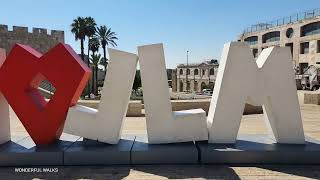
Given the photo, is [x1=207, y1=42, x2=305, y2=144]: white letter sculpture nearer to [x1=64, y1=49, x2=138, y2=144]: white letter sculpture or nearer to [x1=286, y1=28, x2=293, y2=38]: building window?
[x1=64, y1=49, x2=138, y2=144]: white letter sculpture

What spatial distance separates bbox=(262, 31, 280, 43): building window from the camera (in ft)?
190

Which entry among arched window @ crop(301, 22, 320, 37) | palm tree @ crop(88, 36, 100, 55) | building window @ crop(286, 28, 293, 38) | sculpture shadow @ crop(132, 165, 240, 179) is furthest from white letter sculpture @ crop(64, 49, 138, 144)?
building window @ crop(286, 28, 293, 38)

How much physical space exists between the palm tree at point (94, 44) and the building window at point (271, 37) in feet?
100

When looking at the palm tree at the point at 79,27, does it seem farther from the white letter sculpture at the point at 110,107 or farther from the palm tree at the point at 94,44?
the white letter sculpture at the point at 110,107

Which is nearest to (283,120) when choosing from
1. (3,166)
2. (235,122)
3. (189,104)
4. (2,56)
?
(235,122)

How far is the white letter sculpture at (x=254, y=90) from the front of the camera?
704cm

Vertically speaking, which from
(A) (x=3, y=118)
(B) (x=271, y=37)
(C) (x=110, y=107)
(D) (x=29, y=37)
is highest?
(B) (x=271, y=37)

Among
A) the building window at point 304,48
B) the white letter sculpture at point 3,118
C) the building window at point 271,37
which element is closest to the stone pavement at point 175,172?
the white letter sculpture at point 3,118

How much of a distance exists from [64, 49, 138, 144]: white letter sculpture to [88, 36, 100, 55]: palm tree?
158 feet

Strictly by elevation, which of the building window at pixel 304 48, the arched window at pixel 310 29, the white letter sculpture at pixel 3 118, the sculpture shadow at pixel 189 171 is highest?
the arched window at pixel 310 29

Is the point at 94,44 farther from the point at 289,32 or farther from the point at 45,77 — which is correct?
the point at 45,77

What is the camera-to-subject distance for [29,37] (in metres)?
37.6

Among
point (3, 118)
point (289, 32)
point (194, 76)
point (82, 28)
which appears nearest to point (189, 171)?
point (3, 118)

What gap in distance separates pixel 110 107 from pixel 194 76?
235ft
